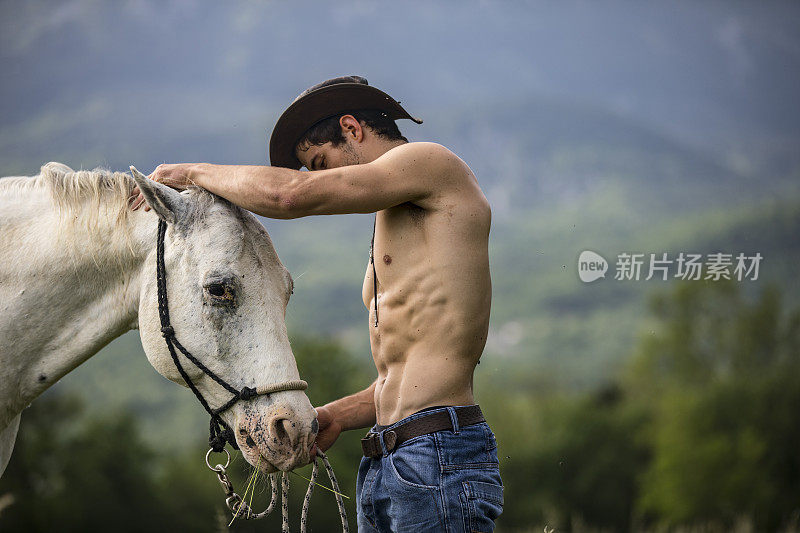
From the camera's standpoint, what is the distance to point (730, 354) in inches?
2103

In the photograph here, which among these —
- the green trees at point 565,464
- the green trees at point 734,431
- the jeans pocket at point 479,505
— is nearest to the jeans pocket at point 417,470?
the jeans pocket at point 479,505

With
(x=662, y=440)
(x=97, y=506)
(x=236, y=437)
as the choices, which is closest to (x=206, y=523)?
(x=97, y=506)

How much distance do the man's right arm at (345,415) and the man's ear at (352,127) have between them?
118cm

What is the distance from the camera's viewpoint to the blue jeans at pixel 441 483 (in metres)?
2.60

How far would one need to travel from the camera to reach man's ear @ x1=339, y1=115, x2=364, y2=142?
10.7ft

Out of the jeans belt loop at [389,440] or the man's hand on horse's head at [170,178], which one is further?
the man's hand on horse's head at [170,178]

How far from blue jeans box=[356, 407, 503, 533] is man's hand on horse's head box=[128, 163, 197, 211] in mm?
1376

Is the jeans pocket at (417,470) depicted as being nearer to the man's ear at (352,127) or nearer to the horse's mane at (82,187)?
the man's ear at (352,127)

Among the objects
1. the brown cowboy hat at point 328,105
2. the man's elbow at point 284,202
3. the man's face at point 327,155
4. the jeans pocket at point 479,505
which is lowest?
the jeans pocket at point 479,505

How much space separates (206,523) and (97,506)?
6344 mm

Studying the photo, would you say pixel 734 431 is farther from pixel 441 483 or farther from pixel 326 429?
pixel 441 483

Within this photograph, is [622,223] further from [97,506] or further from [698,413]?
[97,506]

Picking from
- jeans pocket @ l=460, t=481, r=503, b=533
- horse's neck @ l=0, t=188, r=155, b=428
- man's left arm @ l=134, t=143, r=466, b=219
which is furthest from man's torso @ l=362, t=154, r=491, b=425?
horse's neck @ l=0, t=188, r=155, b=428

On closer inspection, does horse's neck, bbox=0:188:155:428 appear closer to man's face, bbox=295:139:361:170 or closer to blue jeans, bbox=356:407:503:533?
man's face, bbox=295:139:361:170
